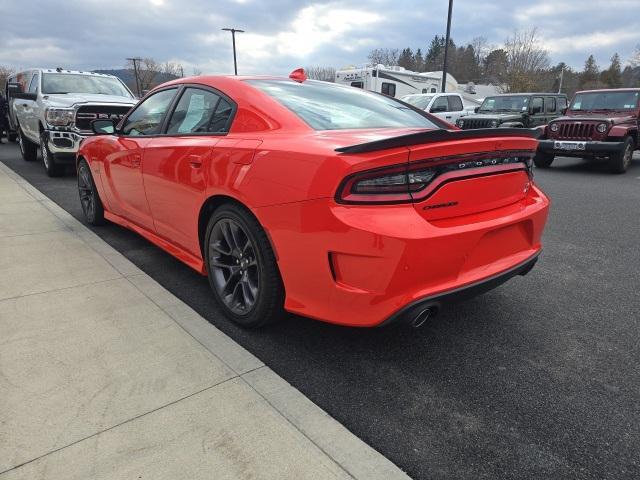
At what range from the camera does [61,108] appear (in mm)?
7770

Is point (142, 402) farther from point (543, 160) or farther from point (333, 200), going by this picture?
point (543, 160)

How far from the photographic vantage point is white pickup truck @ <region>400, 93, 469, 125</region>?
1427cm

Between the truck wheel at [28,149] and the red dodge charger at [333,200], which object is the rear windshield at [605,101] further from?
the truck wheel at [28,149]

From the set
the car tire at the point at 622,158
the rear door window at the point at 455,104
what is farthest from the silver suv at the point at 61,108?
the rear door window at the point at 455,104

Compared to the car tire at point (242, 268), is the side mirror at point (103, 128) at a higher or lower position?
higher

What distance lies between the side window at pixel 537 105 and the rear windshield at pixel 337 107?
36.4 ft

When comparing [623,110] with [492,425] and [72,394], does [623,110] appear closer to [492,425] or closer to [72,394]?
[492,425]

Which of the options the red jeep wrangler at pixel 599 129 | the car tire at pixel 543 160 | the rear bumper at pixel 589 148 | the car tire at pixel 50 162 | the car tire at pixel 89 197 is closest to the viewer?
the car tire at pixel 89 197

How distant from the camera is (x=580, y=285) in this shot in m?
3.52

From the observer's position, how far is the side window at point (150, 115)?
140 inches

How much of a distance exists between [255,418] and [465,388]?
40.4 inches

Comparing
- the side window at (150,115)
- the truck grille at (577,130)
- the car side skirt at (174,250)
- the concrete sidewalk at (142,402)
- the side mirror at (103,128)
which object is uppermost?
the side window at (150,115)

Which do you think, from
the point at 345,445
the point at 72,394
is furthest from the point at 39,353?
the point at 345,445

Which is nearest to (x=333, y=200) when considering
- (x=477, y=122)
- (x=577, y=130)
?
(x=577, y=130)
